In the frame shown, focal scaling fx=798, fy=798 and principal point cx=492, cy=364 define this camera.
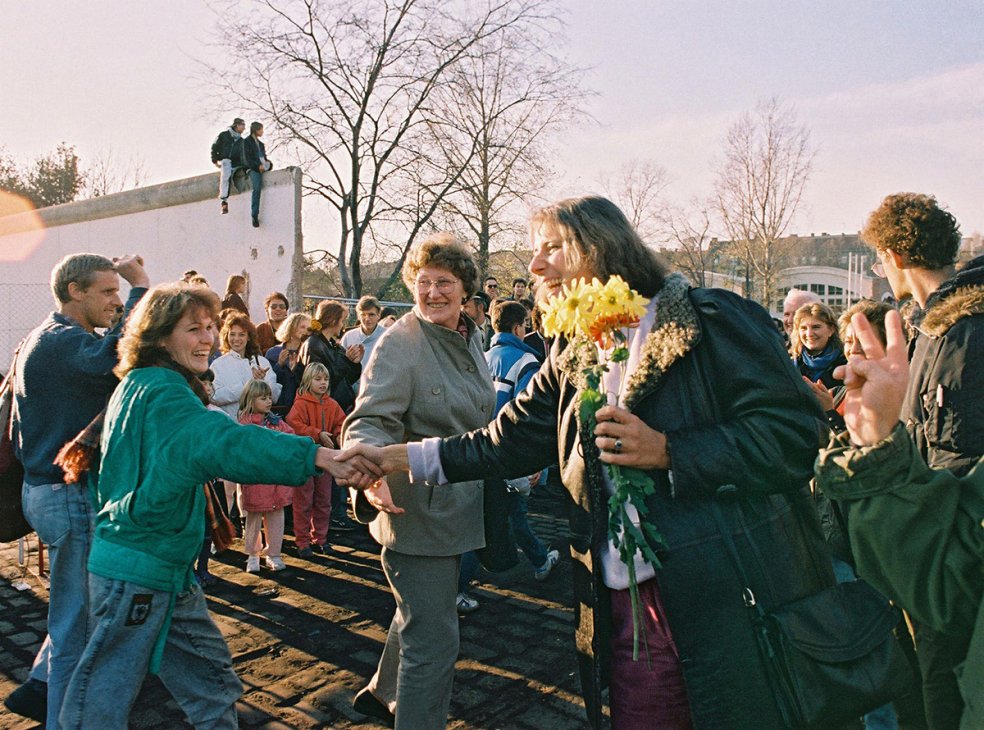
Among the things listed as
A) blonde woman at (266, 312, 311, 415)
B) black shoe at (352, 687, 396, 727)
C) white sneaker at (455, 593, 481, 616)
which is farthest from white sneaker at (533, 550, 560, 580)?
blonde woman at (266, 312, 311, 415)

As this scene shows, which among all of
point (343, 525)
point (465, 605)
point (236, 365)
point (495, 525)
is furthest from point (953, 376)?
point (343, 525)

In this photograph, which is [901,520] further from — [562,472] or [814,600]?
[562,472]

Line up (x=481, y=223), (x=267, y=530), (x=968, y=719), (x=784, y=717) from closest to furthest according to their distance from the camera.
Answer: (x=968, y=719)
(x=784, y=717)
(x=267, y=530)
(x=481, y=223)

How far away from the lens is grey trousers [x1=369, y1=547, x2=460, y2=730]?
3.22 metres

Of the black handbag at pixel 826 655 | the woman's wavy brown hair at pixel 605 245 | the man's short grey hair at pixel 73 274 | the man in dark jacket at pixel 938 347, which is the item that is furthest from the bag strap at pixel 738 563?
the man's short grey hair at pixel 73 274

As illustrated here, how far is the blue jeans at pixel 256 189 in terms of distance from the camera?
13578mm

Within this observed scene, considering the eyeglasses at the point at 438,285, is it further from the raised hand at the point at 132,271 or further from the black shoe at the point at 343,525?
the black shoe at the point at 343,525

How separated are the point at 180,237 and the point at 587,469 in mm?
14732

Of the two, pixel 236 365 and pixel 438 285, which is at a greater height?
pixel 438 285

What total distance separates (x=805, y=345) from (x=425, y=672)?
3.84 m

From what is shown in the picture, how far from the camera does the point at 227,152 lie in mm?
13891

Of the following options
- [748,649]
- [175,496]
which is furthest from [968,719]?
[175,496]

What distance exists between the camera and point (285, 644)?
5.02 m

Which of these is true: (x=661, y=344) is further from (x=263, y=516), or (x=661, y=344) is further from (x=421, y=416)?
(x=263, y=516)
